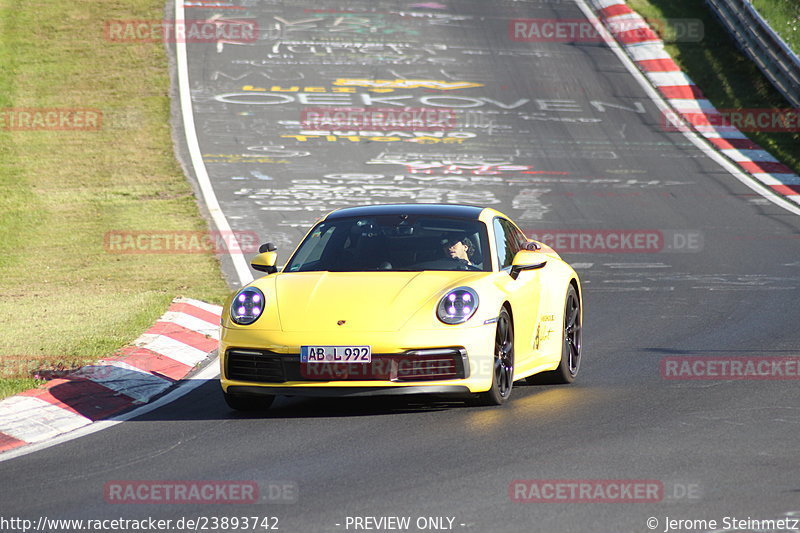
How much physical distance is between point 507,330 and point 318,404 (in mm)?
1368

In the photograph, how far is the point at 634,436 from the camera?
7.36 metres

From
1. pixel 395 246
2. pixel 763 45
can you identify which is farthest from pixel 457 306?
pixel 763 45

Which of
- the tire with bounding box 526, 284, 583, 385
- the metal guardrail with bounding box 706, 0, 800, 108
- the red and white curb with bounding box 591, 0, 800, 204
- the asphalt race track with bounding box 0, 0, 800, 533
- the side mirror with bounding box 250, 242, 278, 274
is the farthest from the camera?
the metal guardrail with bounding box 706, 0, 800, 108

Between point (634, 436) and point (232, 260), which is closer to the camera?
point (634, 436)

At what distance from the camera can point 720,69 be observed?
94.9 ft

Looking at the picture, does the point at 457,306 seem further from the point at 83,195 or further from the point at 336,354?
the point at 83,195

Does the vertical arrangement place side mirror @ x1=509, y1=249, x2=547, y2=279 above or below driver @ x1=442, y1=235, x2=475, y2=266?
below

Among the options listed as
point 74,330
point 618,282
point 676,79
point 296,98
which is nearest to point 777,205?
point 618,282

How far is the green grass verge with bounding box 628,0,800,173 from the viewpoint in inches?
992

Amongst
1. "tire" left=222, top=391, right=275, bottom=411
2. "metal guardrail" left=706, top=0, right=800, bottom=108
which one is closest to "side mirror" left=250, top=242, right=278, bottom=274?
"tire" left=222, top=391, right=275, bottom=411

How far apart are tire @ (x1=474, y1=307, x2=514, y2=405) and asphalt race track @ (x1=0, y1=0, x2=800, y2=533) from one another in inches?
3.9

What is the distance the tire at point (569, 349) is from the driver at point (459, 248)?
3.62 feet

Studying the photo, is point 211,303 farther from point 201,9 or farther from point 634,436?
point 201,9

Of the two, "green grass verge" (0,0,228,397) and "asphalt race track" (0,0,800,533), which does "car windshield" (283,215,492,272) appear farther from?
"green grass verge" (0,0,228,397)
